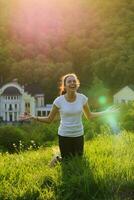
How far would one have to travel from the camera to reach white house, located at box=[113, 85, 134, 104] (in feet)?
252

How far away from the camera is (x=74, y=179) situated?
4.83 metres

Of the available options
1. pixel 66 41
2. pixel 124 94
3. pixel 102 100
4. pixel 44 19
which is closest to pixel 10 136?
pixel 102 100

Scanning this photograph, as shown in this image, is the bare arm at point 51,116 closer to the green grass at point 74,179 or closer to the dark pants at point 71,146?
the dark pants at point 71,146

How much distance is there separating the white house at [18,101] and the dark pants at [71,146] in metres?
80.5

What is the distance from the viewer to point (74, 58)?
332 ft

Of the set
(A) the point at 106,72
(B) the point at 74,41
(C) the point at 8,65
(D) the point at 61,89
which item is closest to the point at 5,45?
(C) the point at 8,65

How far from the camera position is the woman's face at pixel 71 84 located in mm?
6168

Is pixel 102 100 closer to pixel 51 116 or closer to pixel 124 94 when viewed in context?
pixel 124 94

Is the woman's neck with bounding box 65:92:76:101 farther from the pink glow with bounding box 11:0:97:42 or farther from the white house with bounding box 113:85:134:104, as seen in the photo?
the pink glow with bounding box 11:0:97:42

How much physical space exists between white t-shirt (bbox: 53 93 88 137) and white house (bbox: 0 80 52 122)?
3168 inches

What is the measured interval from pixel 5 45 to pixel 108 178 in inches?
3901

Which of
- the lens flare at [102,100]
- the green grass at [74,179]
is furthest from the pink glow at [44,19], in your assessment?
the green grass at [74,179]

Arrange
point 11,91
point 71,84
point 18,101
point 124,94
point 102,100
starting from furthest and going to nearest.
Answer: point 11,91, point 18,101, point 102,100, point 124,94, point 71,84

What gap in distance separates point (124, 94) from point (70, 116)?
2906 inches
